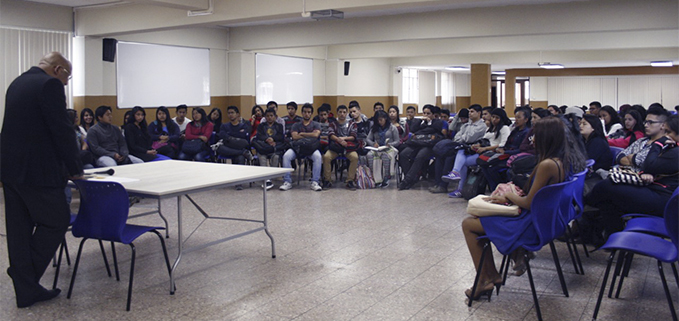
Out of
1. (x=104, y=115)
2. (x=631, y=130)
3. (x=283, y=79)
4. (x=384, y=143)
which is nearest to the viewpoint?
(x=631, y=130)

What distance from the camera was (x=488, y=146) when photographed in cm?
808

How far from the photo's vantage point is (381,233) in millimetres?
5992

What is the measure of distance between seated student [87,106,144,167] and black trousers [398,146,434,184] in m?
4.09

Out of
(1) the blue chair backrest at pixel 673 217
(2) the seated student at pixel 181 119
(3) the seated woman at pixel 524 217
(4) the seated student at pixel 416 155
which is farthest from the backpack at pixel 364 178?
(1) the blue chair backrest at pixel 673 217

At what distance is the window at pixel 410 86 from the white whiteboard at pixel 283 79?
6909mm

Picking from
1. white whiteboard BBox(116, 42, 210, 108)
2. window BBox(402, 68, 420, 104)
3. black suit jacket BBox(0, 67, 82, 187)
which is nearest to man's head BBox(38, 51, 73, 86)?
black suit jacket BBox(0, 67, 82, 187)

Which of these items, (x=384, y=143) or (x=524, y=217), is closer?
(x=524, y=217)

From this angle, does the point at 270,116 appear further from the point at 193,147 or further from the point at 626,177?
the point at 626,177

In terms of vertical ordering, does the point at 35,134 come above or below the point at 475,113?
below

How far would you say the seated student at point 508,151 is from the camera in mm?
7312

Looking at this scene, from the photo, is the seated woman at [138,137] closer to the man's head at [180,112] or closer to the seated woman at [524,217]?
the man's head at [180,112]

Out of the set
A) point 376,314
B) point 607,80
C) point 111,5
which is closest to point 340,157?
point 111,5

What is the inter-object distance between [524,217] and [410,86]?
1967 centimetres

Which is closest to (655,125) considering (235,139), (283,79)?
(235,139)
